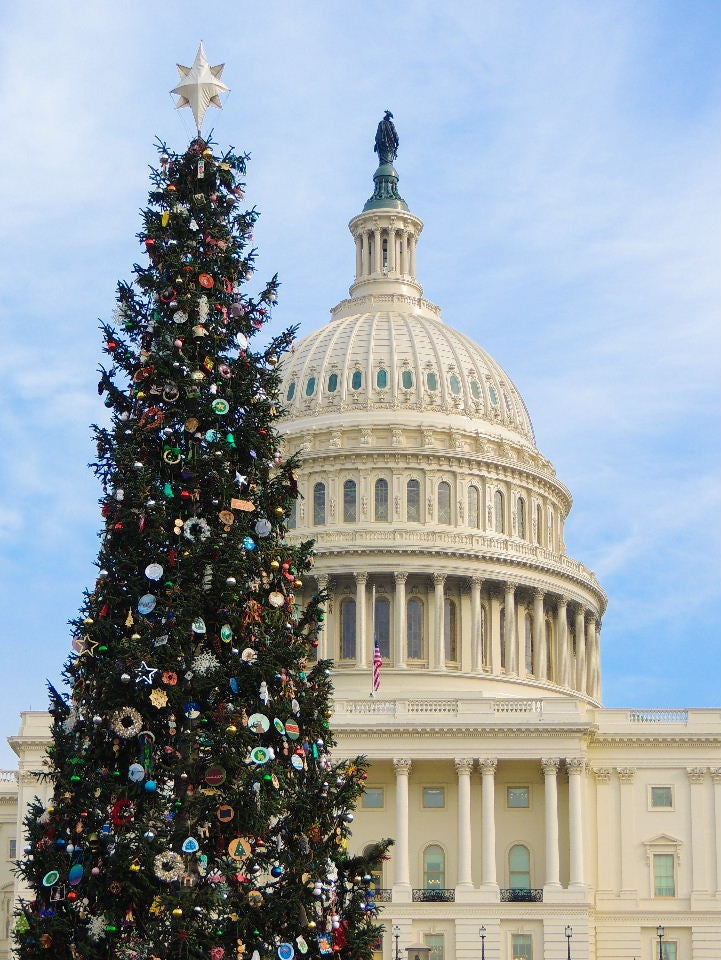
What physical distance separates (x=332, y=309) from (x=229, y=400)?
326 feet

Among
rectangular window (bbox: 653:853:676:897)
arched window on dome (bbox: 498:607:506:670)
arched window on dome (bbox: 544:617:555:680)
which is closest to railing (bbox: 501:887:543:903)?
rectangular window (bbox: 653:853:676:897)

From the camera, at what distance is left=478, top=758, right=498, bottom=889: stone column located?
8856 cm

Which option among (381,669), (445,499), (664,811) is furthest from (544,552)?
(664,811)

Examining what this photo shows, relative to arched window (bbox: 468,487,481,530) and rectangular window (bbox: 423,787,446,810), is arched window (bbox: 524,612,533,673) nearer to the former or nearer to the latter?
arched window (bbox: 468,487,481,530)

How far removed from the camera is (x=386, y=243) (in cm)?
12519

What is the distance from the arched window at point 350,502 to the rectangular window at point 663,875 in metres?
29.2

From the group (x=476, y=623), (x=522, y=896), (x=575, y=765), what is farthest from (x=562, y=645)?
(x=522, y=896)

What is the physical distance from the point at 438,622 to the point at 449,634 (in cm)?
163

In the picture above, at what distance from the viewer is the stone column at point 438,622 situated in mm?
105562

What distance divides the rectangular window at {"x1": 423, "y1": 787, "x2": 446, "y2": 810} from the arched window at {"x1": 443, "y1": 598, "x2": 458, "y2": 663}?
15.6 metres

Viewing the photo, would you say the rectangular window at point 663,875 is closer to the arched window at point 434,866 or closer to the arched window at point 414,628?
the arched window at point 434,866

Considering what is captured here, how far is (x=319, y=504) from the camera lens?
111625 millimetres

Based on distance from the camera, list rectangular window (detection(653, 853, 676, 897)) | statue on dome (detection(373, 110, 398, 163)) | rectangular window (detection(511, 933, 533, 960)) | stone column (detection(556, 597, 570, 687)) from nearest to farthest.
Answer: rectangular window (detection(511, 933, 533, 960)) < rectangular window (detection(653, 853, 676, 897)) < stone column (detection(556, 597, 570, 687)) < statue on dome (detection(373, 110, 398, 163))

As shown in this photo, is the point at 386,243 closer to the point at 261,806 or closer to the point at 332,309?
the point at 332,309
